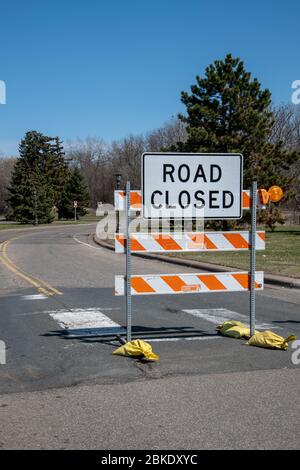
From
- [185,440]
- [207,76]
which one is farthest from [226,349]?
[207,76]

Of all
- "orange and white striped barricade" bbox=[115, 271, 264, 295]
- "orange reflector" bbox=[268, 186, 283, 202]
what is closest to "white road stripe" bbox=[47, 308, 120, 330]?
"orange and white striped barricade" bbox=[115, 271, 264, 295]

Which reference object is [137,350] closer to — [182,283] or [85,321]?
[182,283]

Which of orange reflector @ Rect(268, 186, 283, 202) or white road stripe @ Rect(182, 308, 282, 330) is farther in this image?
white road stripe @ Rect(182, 308, 282, 330)

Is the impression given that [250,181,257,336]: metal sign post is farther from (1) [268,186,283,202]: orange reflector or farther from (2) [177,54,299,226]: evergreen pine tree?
(2) [177,54,299,226]: evergreen pine tree

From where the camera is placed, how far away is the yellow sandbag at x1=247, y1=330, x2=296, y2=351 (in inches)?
274

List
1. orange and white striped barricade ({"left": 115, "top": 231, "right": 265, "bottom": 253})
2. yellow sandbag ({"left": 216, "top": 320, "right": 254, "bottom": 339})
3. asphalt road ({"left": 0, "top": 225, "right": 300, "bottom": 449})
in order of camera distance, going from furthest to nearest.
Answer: yellow sandbag ({"left": 216, "top": 320, "right": 254, "bottom": 339}) → orange and white striped barricade ({"left": 115, "top": 231, "right": 265, "bottom": 253}) → asphalt road ({"left": 0, "top": 225, "right": 300, "bottom": 449})

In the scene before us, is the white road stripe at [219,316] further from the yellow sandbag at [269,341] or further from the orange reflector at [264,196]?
the orange reflector at [264,196]

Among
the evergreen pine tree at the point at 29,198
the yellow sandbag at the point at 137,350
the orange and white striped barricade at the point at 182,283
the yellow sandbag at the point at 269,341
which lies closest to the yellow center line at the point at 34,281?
the orange and white striped barricade at the point at 182,283

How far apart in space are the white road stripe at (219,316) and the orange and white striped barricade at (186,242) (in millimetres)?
1534

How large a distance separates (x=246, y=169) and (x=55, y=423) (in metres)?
28.6

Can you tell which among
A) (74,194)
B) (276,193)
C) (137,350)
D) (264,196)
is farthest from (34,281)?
(74,194)

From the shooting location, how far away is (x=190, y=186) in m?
7.22

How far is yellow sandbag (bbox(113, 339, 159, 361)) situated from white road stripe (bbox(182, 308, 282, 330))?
226cm

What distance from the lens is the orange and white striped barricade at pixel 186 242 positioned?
7121 millimetres
